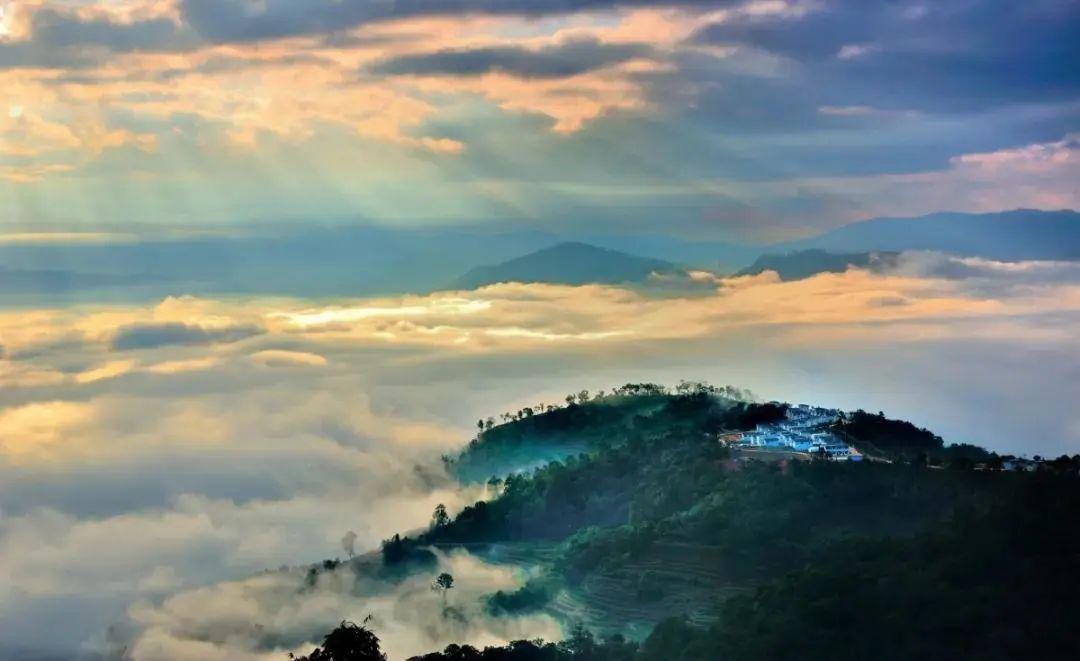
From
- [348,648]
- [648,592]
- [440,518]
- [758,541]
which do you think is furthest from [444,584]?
[348,648]

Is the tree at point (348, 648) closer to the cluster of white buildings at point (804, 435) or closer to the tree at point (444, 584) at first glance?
the tree at point (444, 584)

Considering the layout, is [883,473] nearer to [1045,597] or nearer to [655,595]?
[655,595]

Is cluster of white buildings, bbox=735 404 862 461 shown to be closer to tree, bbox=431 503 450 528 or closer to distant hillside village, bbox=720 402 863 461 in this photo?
distant hillside village, bbox=720 402 863 461

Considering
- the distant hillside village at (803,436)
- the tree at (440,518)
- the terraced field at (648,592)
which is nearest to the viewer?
the terraced field at (648,592)

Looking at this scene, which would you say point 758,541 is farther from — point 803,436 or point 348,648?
point 348,648

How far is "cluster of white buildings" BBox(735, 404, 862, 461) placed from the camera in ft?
232

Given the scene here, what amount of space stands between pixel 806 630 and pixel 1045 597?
27.1 feet

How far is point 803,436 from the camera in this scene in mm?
74375

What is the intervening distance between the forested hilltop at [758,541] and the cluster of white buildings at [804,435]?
82 cm

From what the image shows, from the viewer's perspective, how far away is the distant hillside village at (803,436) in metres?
70.4

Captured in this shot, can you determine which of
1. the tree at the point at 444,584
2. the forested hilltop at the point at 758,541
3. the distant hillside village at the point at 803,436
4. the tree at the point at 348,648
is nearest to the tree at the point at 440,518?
the forested hilltop at the point at 758,541

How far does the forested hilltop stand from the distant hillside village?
649mm

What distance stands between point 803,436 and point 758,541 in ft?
46.3

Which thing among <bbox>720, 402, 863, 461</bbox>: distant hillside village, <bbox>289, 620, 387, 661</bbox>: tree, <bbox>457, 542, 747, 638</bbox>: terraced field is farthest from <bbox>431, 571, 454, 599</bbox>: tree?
<bbox>289, 620, 387, 661</bbox>: tree
